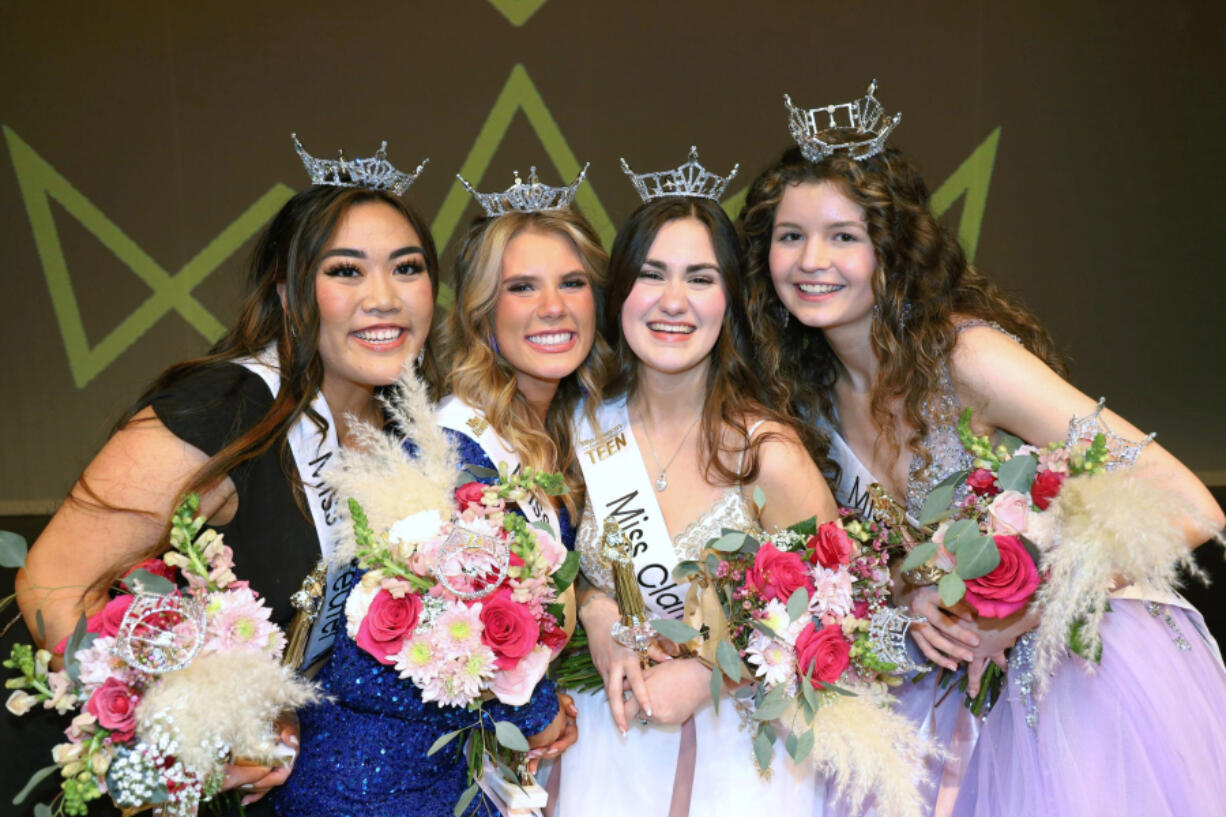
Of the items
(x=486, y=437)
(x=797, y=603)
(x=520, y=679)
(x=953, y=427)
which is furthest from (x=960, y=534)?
(x=486, y=437)

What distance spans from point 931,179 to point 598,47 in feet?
6.77

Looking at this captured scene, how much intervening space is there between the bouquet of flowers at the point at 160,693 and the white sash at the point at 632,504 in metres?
0.88

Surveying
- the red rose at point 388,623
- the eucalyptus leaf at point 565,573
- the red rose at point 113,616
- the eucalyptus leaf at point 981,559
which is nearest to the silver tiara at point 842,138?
the eucalyptus leaf at point 981,559

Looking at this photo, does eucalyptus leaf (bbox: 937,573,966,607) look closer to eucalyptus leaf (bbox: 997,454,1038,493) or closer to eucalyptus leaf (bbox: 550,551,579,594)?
eucalyptus leaf (bbox: 997,454,1038,493)

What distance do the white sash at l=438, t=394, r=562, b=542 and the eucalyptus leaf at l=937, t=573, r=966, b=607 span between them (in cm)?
80

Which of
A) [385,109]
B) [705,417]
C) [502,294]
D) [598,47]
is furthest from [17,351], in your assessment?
[705,417]

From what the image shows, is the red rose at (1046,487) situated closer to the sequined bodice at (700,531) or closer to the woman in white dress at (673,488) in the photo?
the woman in white dress at (673,488)

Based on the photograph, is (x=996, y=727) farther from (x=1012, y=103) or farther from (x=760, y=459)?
(x=1012, y=103)

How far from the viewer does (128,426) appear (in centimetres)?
175

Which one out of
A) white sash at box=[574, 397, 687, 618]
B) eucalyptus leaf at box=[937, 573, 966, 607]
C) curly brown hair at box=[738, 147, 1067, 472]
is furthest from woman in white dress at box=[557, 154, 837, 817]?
eucalyptus leaf at box=[937, 573, 966, 607]

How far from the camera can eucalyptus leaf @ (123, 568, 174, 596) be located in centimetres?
136

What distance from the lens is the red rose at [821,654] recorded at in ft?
5.15

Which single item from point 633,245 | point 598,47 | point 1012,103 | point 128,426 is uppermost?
point 1012,103

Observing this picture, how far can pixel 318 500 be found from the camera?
1895 mm
